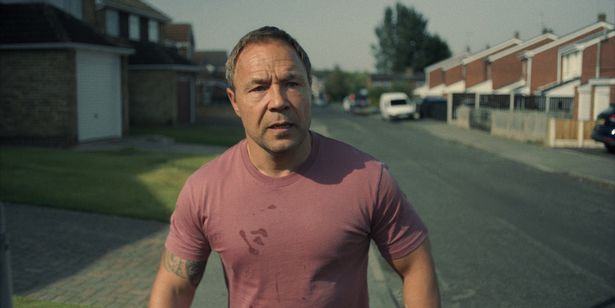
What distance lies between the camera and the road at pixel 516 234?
633 cm

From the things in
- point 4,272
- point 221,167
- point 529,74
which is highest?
point 529,74

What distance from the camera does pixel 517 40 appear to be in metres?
64.0

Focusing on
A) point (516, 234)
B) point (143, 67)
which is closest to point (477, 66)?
point (143, 67)

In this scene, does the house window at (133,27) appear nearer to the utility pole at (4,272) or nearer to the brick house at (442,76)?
the utility pole at (4,272)

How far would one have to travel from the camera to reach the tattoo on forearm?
2.38 m

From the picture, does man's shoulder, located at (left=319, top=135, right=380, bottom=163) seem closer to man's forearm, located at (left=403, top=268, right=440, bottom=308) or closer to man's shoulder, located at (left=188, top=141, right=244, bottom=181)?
man's shoulder, located at (left=188, top=141, right=244, bottom=181)

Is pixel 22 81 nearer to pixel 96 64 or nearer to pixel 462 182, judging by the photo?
pixel 96 64

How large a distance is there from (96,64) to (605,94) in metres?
20.2

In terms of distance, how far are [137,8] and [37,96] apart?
581 inches

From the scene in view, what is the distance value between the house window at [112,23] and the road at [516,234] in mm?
20866

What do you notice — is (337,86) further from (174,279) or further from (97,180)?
(174,279)

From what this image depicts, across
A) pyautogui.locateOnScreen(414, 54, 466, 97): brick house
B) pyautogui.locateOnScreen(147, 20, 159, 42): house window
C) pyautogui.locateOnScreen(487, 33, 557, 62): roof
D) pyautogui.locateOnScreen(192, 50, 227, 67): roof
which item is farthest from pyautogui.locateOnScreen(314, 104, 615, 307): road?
pyautogui.locateOnScreen(192, 50, 227, 67): roof

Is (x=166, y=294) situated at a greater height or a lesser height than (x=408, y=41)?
lesser

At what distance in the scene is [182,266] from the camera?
2.38 meters
